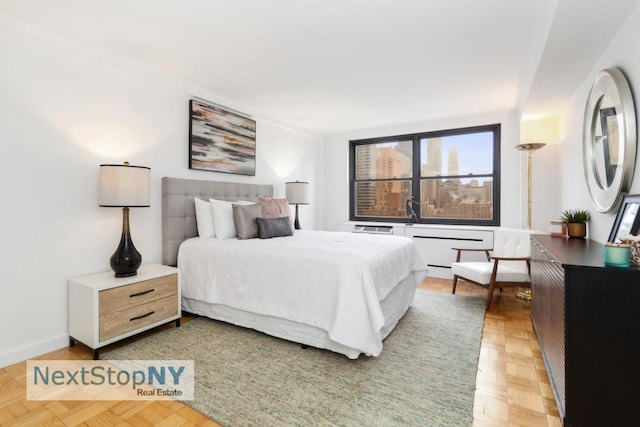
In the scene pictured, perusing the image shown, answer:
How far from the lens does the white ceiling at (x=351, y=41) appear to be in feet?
6.73

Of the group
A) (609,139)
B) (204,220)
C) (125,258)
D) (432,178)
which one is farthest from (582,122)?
(125,258)

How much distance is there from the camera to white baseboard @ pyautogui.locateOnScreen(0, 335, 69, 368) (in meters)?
2.18

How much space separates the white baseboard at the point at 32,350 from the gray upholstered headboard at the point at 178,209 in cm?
98

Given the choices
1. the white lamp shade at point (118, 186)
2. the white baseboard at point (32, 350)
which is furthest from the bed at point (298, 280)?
the white baseboard at point (32, 350)

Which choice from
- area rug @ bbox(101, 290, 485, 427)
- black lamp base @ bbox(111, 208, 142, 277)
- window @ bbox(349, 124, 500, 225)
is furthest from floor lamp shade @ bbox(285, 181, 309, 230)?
black lamp base @ bbox(111, 208, 142, 277)

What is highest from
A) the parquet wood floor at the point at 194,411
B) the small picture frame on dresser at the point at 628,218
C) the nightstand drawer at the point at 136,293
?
the small picture frame on dresser at the point at 628,218

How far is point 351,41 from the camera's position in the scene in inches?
99.4

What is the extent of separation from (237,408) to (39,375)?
1477 millimetres

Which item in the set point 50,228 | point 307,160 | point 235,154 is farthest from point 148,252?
point 307,160

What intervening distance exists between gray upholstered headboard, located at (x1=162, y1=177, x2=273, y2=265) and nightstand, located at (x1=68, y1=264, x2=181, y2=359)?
0.42 metres

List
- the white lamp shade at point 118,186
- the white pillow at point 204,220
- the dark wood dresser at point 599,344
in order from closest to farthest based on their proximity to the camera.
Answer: the dark wood dresser at point 599,344 → the white lamp shade at point 118,186 → the white pillow at point 204,220

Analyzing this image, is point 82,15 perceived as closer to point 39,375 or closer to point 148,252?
point 148,252

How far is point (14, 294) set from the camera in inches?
87.9

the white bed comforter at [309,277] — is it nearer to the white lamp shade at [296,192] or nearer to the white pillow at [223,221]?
the white pillow at [223,221]
